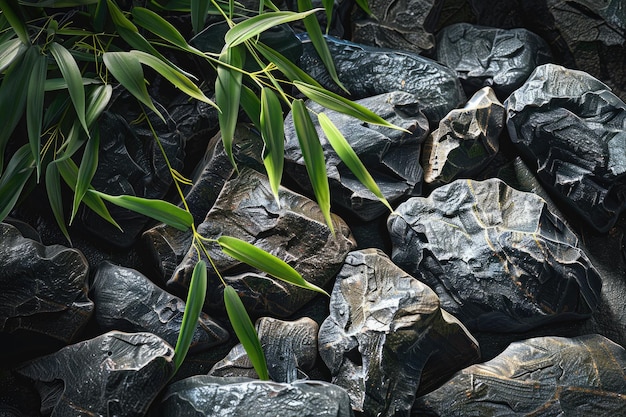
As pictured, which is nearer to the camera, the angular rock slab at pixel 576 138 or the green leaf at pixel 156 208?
the green leaf at pixel 156 208

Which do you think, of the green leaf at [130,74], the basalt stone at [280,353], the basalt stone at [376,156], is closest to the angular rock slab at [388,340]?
the basalt stone at [280,353]

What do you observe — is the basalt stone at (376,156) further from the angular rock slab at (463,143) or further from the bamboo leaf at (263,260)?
the bamboo leaf at (263,260)

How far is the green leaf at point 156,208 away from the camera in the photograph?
1257mm

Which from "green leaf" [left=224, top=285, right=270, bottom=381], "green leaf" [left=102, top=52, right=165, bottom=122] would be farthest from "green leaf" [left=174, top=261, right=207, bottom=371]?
"green leaf" [left=102, top=52, right=165, bottom=122]

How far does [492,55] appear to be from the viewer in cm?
173

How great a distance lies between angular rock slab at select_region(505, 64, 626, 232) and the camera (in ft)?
5.11

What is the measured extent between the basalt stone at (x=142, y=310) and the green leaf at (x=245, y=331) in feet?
0.50

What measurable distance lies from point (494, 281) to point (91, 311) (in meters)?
0.71

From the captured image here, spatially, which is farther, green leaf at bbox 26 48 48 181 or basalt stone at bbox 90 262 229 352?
basalt stone at bbox 90 262 229 352

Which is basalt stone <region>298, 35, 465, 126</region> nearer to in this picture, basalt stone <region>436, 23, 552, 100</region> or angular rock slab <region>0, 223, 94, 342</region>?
basalt stone <region>436, 23, 552, 100</region>

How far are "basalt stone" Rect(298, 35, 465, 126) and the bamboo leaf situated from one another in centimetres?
A: 51

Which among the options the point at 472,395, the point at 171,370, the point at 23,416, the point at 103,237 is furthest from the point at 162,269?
the point at 472,395

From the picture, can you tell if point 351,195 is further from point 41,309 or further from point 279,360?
point 41,309

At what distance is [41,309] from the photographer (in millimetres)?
1344
